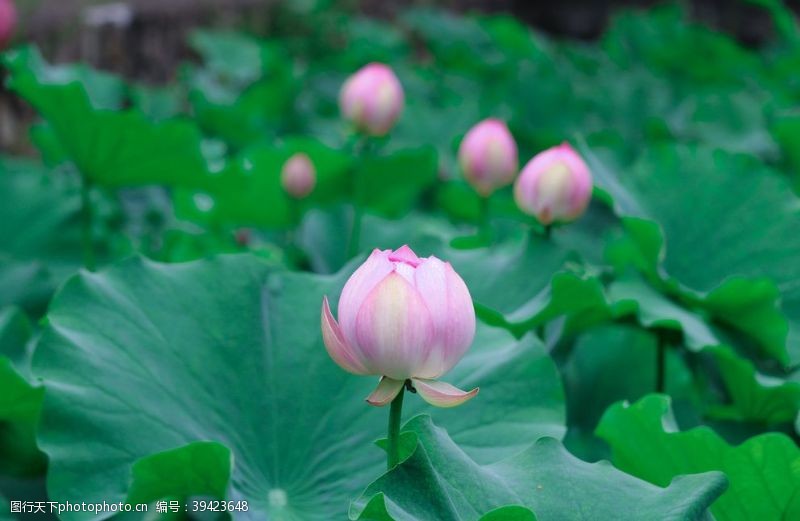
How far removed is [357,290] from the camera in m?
0.80

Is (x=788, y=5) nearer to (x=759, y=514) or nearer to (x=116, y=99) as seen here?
(x=116, y=99)

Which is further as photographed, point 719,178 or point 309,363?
point 719,178

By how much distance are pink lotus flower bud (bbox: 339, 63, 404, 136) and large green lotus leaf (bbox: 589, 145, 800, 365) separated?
0.39 m

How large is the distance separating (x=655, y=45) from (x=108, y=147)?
2.77 meters

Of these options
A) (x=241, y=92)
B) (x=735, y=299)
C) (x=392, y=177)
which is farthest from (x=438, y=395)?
(x=241, y=92)

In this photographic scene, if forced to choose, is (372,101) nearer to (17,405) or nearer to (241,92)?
(17,405)

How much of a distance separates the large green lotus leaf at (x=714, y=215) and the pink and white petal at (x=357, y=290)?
0.59 metres

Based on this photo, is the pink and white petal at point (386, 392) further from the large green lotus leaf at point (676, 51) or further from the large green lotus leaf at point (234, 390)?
the large green lotus leaf at point (676, 51)

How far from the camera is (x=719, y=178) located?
1.50 metres

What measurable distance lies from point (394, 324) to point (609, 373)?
702 mm

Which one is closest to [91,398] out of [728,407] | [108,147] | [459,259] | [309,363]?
[309,363]

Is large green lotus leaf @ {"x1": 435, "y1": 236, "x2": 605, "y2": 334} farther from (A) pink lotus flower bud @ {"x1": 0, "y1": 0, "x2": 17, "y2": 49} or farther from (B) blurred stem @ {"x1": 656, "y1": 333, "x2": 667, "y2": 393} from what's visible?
(A) pink lotus flower bud @ {"x1": 0, "y1": 0, "x2": 17, "y2": 49}

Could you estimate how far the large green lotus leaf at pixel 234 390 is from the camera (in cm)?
97

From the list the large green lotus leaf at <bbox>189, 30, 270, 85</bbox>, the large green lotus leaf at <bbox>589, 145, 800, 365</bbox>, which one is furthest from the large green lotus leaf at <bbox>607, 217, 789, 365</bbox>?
the large green lotus leaf at <bbox>189, 30, 270, 85</bbox>
